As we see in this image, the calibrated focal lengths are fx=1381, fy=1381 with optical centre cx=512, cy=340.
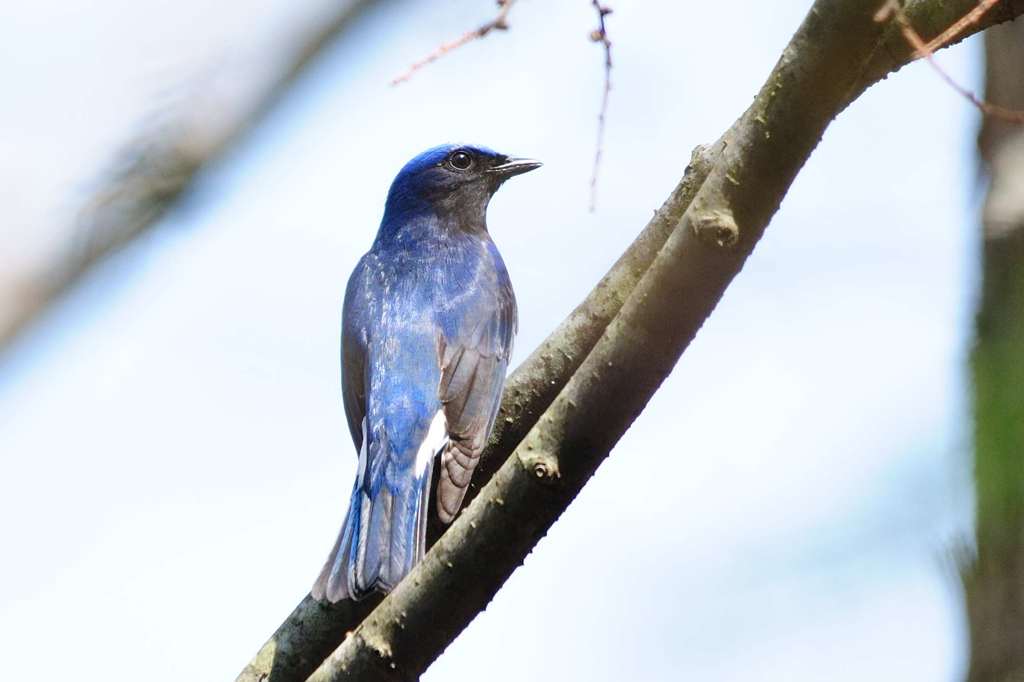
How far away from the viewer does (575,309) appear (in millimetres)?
5094

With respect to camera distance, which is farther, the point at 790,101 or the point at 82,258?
the point at 790,101

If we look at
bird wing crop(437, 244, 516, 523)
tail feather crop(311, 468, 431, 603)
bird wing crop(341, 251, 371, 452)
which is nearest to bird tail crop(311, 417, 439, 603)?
tail feather crop(311, 468, 431, 603)

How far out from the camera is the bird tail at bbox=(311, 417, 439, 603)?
182 inches

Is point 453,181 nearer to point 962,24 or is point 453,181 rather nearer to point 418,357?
point 418,357

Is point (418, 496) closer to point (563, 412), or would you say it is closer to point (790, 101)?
point (563, 412)

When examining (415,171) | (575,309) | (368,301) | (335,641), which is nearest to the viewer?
(335,641)

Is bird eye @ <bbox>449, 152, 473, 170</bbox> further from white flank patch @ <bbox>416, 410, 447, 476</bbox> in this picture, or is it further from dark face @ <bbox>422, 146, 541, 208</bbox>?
white flank patch @ <bbox>416, 410, 447, 476</bbox>

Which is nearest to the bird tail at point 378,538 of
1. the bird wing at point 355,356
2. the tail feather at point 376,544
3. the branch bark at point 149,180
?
the tail feather at point 376,544

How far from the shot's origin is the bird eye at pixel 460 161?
759 centimetres

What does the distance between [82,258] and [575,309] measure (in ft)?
7.87

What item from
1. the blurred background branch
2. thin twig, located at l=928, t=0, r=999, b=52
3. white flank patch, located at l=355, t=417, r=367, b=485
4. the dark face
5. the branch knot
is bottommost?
white flank patch, located at l=355, t=417, r=367, b=485

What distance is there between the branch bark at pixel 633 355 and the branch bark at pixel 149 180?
1.01 m

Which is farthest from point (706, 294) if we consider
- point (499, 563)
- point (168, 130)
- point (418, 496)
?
point (418, 496)

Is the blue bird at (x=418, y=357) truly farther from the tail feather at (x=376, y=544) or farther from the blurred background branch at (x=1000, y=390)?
the blurred background branch at (x=1000, y=390)
